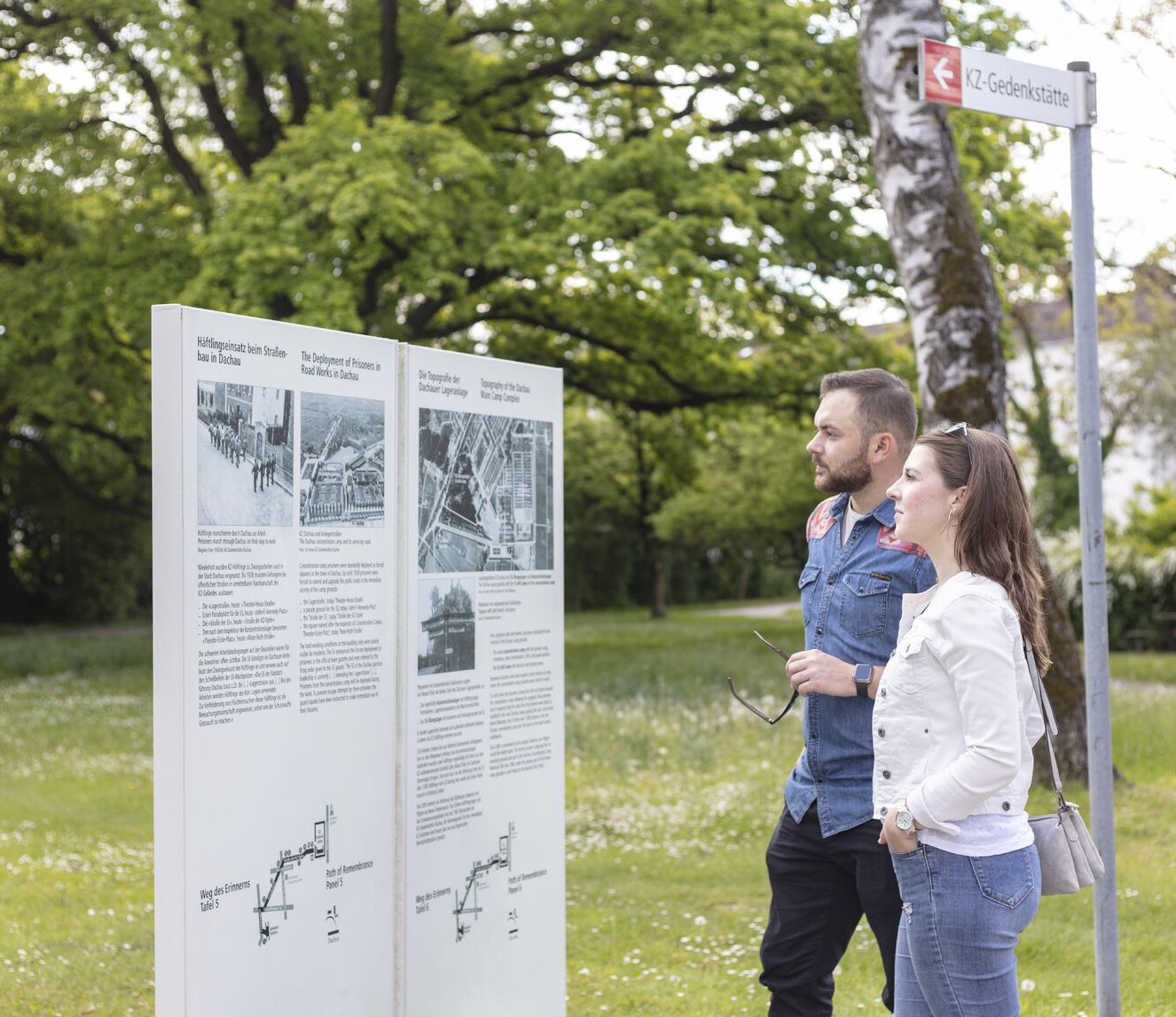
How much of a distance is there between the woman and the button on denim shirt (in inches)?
21.7

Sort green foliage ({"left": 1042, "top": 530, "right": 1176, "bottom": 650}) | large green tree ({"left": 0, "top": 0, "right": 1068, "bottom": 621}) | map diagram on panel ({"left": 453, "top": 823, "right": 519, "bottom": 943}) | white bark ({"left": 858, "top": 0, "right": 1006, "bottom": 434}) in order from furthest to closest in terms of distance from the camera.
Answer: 1. green foliage ({"left": 1042, "top": 530, "right": 1176, "bottom": 650})
2. large green tree ({"left": 0, "top": 0, "right": 1068, "bottom": 621})
3. white bark ({"left": 858, "top": 0, "right": 1006, "bottom": 434})
4. map diagram on panel ({"left": 453, "top": 823, "right": 519, "bottom": 943})

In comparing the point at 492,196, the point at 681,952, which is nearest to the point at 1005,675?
the point at 681,952

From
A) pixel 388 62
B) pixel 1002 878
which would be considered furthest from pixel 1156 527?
pixel 1002 878

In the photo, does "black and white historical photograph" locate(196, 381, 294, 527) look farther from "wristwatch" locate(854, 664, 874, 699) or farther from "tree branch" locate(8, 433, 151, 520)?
"tree branch" locate(8, 433, 151, 520)

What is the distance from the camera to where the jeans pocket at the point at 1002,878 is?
2.95m

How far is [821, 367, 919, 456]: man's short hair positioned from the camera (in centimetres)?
375

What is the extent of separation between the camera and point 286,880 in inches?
153

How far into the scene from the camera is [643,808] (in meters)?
9.64

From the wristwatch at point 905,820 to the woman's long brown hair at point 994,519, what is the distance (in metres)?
0.53

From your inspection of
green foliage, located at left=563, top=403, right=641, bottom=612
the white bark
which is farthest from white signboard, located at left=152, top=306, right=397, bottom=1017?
green foliage, located at left=563, top=403, right=641, bottom=612

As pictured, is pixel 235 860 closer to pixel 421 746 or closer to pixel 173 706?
pixel 173 706

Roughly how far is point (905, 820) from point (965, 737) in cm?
24

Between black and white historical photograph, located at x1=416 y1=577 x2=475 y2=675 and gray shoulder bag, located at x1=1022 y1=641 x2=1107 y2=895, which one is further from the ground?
black and white historical photograph, located at x1=416 y1=577 x2=475 y2=675

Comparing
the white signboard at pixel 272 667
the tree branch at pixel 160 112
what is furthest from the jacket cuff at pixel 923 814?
the tree branch at pixel 160 112
